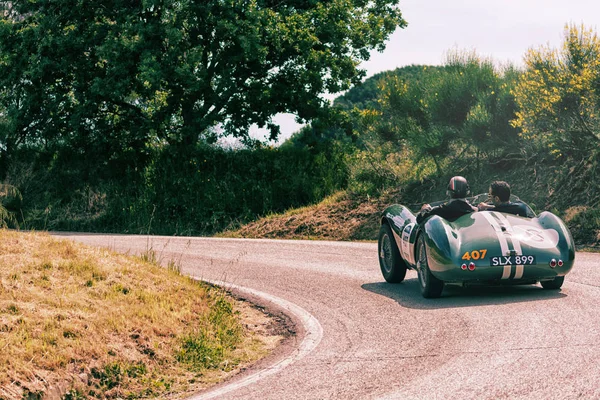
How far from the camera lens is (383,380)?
6430mm

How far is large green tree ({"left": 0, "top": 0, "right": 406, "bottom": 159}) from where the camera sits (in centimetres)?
2469

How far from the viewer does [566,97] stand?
63.2ft

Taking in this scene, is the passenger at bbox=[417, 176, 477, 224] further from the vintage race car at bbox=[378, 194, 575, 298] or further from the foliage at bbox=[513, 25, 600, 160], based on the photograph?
the foliage at bbox=[513, 25, 600, 160]

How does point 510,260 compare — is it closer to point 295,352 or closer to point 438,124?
point 295,352

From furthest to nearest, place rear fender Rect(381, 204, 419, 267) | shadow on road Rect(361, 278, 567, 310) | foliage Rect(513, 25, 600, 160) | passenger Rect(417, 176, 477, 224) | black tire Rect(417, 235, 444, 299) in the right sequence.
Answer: foliage Rect(513, 25, 600, 160)
rear fender Rect(381, 204, 419, 267)
passenger Rect(417, 176, 477, 224)
black tire Rect(417, 235, 444, 299)
shadow on road Rect(361, 278, 567, 310)

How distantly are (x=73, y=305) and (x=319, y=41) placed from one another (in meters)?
19.1

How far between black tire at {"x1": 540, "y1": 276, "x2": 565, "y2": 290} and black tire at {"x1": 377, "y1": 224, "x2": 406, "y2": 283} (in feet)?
6.75

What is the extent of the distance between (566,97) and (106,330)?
48.7 feet

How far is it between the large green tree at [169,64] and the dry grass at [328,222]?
164 inches

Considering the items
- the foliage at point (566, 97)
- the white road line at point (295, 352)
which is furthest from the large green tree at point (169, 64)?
the white road line at point (295, 352)

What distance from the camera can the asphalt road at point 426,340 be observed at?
6.15 meters

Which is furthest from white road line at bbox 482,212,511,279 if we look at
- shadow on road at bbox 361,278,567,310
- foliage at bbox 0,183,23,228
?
foliage at bbox 0,183,23,228

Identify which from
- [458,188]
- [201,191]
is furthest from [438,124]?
[458,188]

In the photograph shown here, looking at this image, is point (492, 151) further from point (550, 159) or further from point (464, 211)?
point (464, 211)
